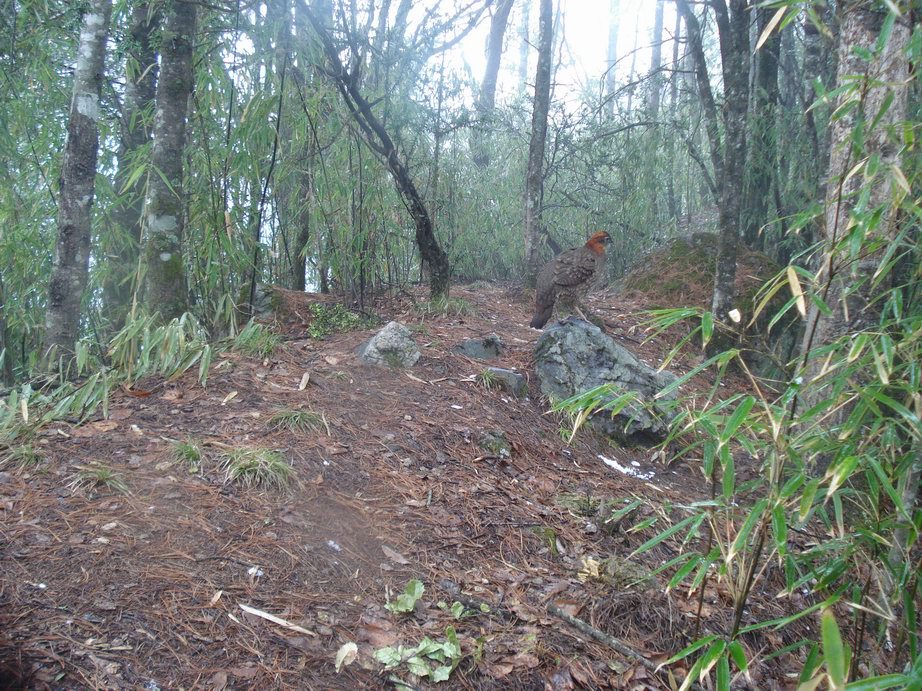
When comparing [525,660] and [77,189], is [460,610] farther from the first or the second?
[77,189]

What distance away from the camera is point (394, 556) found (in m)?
2.56

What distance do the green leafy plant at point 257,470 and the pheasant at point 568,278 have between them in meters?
3.47

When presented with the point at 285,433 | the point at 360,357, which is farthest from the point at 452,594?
the point at 360,357

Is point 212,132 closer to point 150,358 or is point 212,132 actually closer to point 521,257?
point 150,358

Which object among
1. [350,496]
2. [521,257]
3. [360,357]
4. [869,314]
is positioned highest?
[521,257]

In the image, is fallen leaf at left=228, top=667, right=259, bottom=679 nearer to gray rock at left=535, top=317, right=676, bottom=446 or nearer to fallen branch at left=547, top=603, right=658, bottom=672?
fallen branch at left=547, top=603, right=658, bottom=672

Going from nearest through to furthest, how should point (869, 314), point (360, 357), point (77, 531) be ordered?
point (77, 531) → point (869, 314) → point (360, 357)

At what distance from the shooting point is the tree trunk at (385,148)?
4.78 metres

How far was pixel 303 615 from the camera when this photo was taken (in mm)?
2146

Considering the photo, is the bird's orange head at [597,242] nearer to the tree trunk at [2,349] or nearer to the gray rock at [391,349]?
the gray rock at [391,349]

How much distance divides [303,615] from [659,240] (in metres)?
8.15

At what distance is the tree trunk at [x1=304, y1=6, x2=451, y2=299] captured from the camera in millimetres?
4777

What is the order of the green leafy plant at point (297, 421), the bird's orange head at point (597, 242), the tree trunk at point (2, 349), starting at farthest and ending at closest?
the bird's orange head at point (597, 242), the tree trunk at point (2, 349), the green leafy plant at point (297, 421)

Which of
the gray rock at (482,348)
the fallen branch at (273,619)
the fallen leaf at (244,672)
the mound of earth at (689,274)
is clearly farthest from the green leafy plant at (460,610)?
the mound of earth at (689,274)
